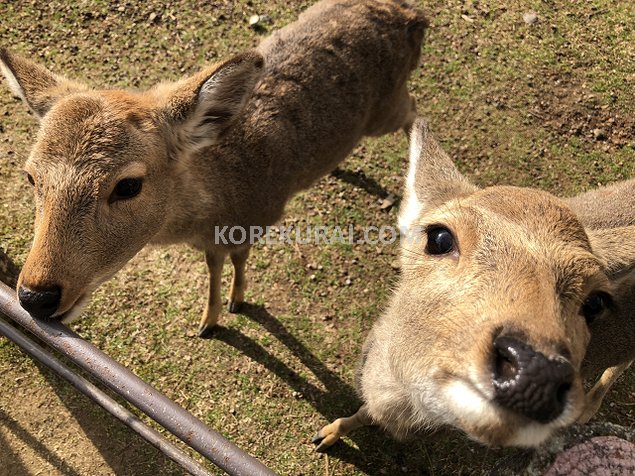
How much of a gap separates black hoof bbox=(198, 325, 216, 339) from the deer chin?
11.9 ft

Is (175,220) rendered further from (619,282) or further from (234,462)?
(619,282)

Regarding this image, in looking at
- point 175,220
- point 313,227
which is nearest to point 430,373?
point 175,220

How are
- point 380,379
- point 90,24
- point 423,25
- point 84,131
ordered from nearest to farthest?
point 84,131 < point 380,379 < point 423,25 < point 90,24

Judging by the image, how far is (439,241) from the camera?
2.68 meters

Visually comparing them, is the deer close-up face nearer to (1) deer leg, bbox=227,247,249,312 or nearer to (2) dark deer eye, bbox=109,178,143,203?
(2) dark deer eye, bbox=109,178,143,203

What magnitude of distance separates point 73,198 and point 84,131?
1.46 feet

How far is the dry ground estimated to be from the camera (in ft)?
15.8

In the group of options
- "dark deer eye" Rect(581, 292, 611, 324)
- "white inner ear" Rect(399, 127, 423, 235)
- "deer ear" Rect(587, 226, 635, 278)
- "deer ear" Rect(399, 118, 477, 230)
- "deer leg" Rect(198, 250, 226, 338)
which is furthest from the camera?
"deer leg" Rect(198, 250, 226, 338)

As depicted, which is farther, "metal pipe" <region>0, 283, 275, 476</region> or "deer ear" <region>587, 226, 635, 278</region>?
"deer ear" <region>587, 226, 635, 278</region>

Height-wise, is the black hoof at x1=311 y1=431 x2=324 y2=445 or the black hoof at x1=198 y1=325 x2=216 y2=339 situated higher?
the black hoof at x1=198 y1=325 x2=216 y2=339

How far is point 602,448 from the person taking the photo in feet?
6.43

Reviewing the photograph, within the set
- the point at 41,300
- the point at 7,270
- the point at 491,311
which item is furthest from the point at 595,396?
the point at 7,270

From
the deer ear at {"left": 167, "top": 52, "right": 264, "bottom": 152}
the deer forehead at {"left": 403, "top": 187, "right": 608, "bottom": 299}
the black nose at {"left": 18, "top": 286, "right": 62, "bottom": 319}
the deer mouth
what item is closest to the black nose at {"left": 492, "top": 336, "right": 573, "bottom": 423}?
the deer forehead at {"left": 403, "top": 187, "right": 608, "bottom": 299}

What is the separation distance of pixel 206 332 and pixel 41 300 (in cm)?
261
